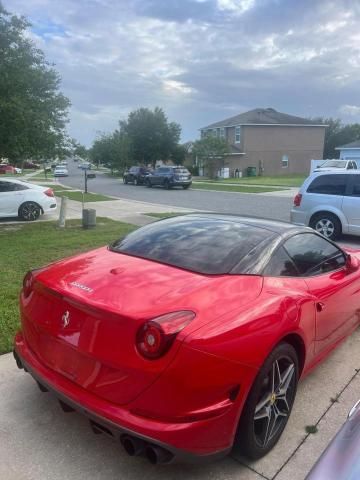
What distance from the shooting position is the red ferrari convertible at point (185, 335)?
6.80 feet

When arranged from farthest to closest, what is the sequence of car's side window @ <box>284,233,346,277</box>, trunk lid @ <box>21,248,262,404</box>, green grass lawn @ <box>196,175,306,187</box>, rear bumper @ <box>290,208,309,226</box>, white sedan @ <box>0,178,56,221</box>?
green grass lawn @ <box>196,175,306,187</box> < white sedan @ <box>0,178,56,221</box> < rear bumper @ <box>290,208,309,226</box> < car's side window @ <box>284,233,346,277</box> < trunk lid @ <box>21,248,262,404</box>

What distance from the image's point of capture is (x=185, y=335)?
2.10 metres

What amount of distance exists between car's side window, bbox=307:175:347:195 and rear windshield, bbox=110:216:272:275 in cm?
692

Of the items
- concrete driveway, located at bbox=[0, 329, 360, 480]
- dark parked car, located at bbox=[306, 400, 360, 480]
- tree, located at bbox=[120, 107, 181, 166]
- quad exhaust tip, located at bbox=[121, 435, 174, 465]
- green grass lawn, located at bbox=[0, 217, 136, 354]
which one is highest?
tree, located at bbox=[120, 107, 181, 166]

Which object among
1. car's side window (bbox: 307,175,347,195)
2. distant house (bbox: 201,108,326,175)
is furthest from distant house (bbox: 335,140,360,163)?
car's side window (bbox: 307,175,347,195)

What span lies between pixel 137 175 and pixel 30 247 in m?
28.2

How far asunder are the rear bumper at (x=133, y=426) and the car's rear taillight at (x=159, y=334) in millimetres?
333

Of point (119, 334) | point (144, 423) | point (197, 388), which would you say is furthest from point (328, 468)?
point (119, 334)

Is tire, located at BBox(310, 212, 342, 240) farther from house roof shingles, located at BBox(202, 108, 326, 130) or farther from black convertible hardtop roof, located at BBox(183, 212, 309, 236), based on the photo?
house roof shingles, located at BBox(202, 108, 326, 130)

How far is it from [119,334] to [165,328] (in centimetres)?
27

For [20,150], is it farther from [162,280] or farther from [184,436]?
[184,436]

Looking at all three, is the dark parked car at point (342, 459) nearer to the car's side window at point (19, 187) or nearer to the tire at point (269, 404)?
the tire at point (269, 404)

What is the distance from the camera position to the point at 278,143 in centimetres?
4869

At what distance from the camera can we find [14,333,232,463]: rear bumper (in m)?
2.04
